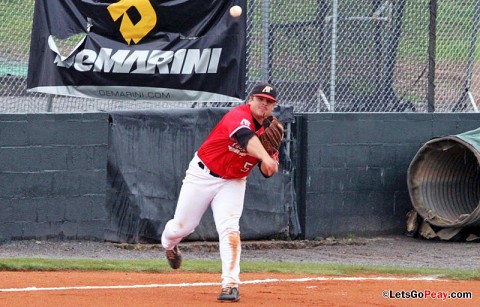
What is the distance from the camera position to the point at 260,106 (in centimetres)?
769

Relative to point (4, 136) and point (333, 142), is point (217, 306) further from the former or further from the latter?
point (333, 142)

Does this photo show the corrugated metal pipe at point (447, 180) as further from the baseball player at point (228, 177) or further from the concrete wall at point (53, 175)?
the baseball player at point (228, 177)

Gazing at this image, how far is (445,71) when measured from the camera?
13688mm

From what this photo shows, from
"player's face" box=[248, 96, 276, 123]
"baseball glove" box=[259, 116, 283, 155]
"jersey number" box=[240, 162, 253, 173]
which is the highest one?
"player's face" box=[248, 96, 276, 123]

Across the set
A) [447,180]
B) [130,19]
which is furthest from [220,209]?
[447,180]

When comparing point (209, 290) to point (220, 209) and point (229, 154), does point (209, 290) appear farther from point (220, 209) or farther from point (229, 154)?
point (229, 154)

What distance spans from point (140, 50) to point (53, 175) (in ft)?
5.69

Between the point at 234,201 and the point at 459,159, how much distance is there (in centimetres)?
636

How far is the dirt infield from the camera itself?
24.3 ft

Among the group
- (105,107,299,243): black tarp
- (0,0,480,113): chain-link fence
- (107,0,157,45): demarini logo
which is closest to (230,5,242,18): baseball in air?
(0,0,480,113): chain-link fence

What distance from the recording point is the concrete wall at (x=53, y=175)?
35.1ft

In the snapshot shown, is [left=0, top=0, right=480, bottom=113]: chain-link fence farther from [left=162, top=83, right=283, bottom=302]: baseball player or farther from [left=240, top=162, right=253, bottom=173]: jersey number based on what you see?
[left=240, top=162, right=253, bottom=173]: jersey number

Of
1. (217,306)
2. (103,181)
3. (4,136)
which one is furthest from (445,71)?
(217,306)

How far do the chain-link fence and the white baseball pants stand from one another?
3997 millimetres
